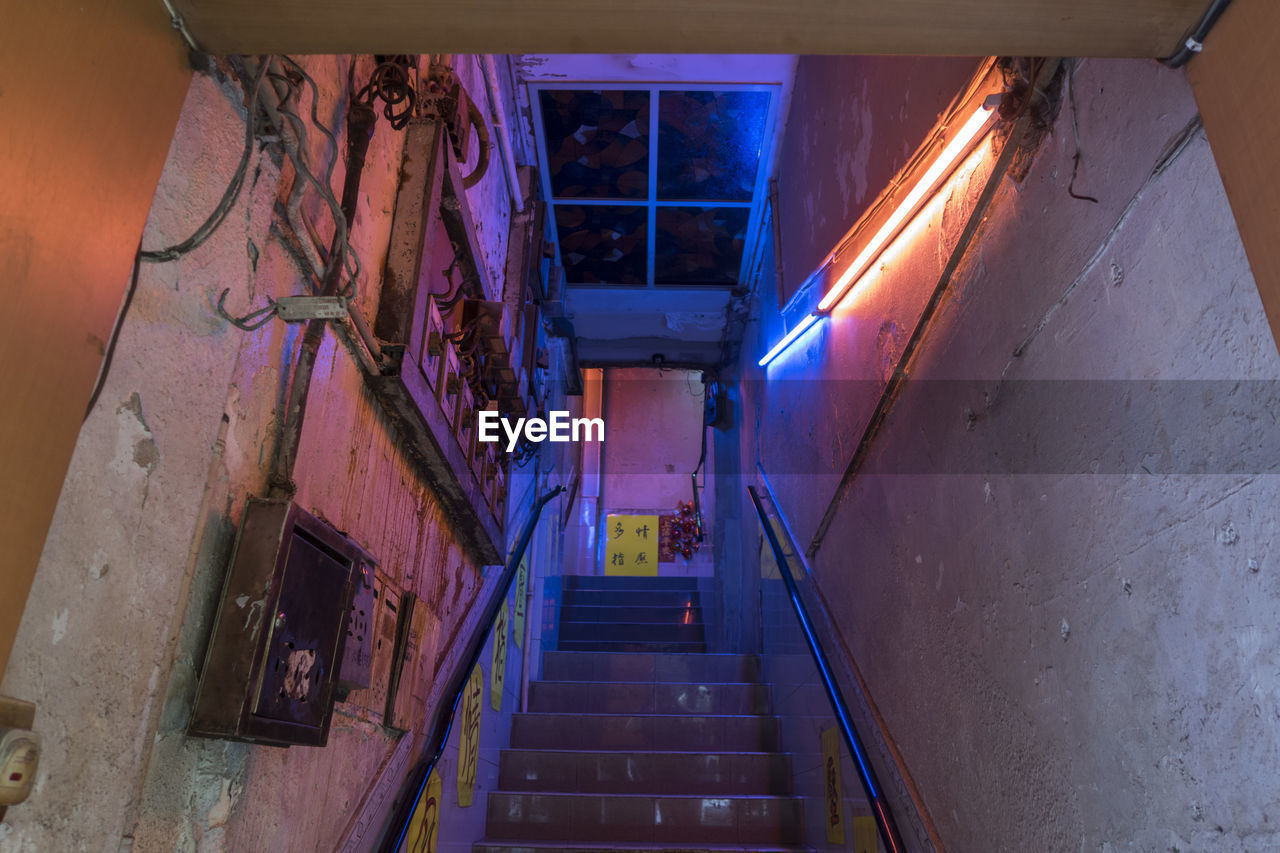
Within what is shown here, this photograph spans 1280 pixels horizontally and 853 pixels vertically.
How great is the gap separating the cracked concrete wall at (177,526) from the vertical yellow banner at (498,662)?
2117mm

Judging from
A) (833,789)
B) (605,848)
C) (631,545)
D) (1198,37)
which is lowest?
(605,848)

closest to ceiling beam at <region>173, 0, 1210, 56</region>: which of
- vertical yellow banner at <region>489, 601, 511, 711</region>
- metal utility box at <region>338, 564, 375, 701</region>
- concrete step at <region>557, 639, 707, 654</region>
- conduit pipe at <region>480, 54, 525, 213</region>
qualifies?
metal utility box at <region>338, 564, 375, 701</region>

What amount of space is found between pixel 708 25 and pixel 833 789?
2.89 metres

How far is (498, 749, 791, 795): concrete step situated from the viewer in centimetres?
427

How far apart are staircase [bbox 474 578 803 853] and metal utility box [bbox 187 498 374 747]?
221 centimetres

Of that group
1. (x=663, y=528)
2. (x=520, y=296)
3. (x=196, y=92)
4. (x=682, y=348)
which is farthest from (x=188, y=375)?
(x=663, y=528)

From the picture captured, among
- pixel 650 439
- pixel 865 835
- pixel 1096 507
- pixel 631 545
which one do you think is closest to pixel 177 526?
pixel 1096 507

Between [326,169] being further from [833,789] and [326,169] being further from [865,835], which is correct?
[833,789]

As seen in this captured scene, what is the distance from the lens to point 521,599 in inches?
206

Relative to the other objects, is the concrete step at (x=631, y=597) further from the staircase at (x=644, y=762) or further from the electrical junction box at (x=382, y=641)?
the electrical junction box at (x=382, y=641)

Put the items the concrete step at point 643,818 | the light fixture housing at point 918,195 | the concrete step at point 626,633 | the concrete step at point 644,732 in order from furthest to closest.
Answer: the concrete step at point 626,633, the concrete step at point 644,732, the concrete step at point 643,818, the light fixture housing at point 918,195

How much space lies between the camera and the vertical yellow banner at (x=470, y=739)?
346 centimetres

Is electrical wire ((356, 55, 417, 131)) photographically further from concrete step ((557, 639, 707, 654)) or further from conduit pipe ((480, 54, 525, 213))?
concrete step ((557, 639, 707, 654))

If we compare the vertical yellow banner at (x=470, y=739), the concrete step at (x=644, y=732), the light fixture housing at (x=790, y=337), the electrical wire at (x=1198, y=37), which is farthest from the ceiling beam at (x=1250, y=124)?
the concrete step at (x=644, y=732)
